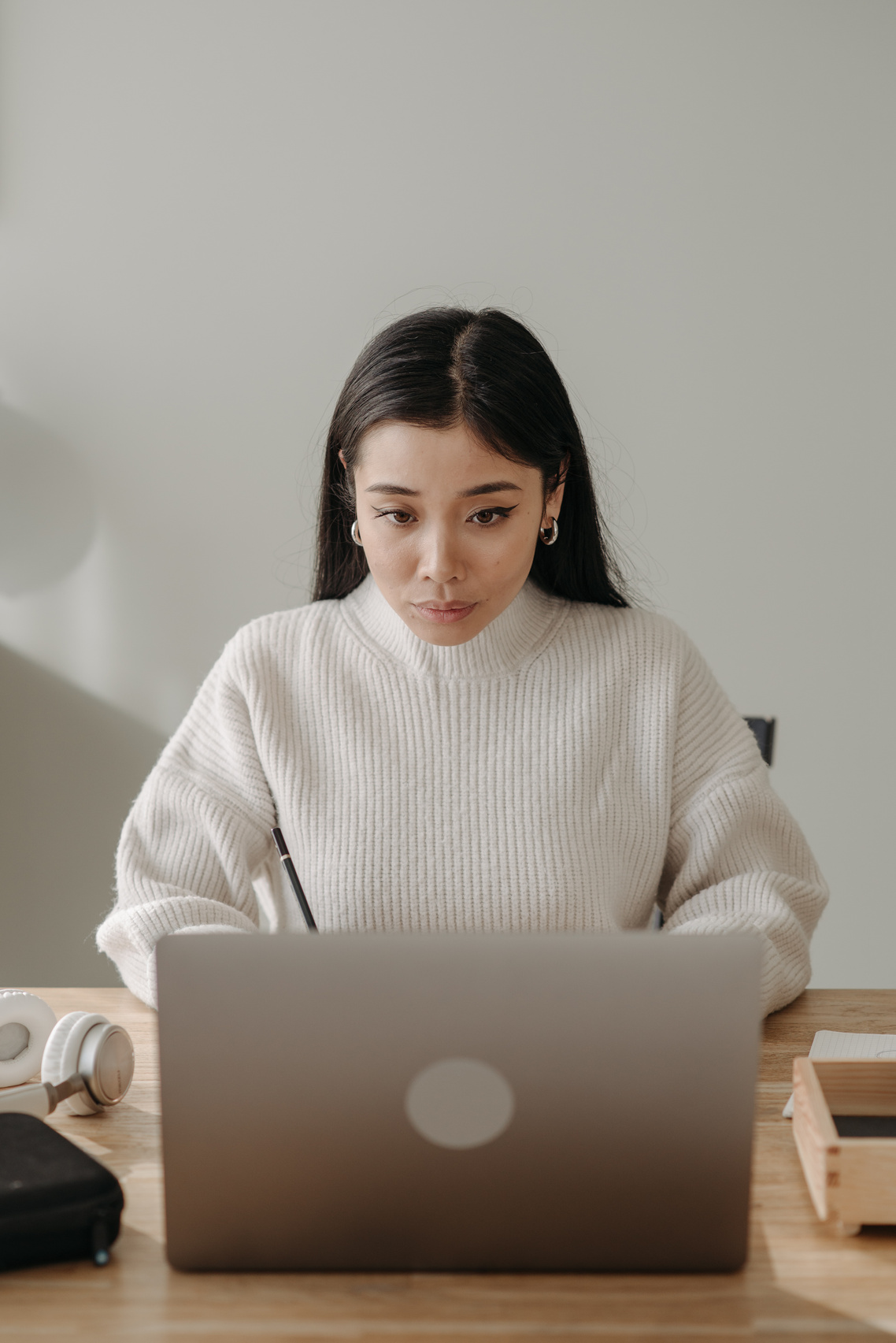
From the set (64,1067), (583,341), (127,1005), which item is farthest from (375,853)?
(583,341)

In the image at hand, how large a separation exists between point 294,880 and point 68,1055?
0.39 metres

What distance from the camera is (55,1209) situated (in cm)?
67

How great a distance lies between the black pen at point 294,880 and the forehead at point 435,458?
0.41 meters

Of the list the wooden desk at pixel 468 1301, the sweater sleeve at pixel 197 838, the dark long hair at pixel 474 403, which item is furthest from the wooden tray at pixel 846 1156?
the dark long hair at pixel 474 403

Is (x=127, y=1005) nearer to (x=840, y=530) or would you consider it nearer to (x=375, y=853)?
(x=375, y=853)

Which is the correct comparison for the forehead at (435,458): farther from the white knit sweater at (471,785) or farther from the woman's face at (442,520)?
the white knit sweater at (471,785)

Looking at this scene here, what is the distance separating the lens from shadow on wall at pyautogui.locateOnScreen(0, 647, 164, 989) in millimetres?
2504

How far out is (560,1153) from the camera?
0.61 meters

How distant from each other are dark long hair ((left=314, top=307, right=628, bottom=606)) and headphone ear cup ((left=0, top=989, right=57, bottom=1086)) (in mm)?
620

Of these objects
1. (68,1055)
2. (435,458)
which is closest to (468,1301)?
(68,1055)

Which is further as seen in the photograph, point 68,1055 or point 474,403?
point 474,403

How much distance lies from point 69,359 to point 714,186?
137cm

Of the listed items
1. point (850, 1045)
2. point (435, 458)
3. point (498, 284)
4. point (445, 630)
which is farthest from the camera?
point (498, 284)

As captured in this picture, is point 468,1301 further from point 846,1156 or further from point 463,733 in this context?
point 463,733
